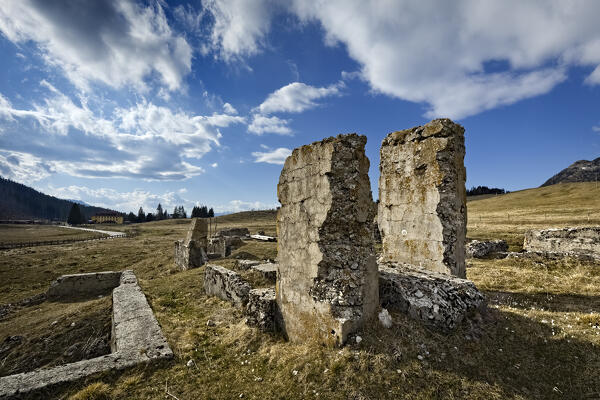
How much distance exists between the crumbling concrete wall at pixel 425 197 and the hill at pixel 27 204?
195 meters

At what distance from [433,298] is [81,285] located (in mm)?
13818

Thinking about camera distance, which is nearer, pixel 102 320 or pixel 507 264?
pixel 102 320

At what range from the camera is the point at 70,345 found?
710cm

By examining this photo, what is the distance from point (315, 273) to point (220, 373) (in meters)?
2.36

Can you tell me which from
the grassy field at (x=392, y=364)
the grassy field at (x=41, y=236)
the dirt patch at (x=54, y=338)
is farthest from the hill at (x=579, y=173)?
the grassy field at (x=41, y=236)

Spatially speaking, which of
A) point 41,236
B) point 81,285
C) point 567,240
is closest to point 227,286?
point 81,285

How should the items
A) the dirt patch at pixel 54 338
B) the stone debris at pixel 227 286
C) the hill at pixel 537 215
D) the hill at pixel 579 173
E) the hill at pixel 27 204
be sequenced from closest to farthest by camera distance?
the dirt patch at pixel 54 338
the stone debris at pixel 227 286
the hill at pixel 537 215
the hill at pixel 27 204
the hill at pixel 579 173

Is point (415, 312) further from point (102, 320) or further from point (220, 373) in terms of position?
point (102, 320)

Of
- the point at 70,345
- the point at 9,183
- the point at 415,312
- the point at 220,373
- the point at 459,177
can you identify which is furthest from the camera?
the point at 9,183

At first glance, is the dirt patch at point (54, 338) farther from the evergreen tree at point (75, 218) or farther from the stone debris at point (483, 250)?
the evergreen tree at point (75, 218)

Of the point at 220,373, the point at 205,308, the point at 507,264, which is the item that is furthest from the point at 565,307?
the point at 205,308

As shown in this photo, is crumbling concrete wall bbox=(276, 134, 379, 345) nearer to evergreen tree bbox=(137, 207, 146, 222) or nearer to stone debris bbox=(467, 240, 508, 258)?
stone debris bbox=(467, 240, 508, 258)

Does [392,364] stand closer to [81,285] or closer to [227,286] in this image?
[227,286]

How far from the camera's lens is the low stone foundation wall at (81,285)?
1152 centimetres
